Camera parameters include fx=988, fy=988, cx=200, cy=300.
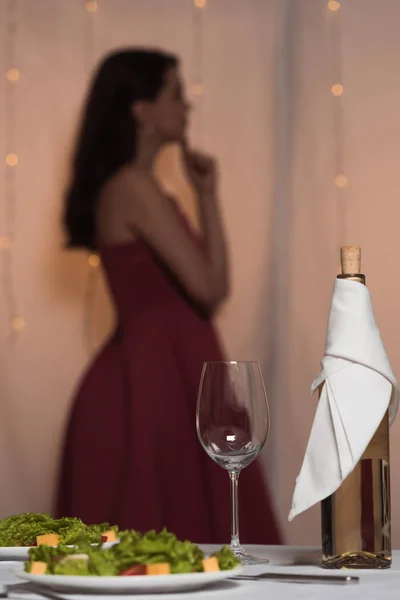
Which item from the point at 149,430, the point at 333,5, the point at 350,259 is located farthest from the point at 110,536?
the point at 333,5

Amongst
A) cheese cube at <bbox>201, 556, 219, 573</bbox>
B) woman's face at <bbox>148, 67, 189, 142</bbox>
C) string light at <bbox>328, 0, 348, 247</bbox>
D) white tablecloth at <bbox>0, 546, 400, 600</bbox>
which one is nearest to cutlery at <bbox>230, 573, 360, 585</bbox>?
white tablecloth at <bbox>0, 546, 400, 600</bbox>

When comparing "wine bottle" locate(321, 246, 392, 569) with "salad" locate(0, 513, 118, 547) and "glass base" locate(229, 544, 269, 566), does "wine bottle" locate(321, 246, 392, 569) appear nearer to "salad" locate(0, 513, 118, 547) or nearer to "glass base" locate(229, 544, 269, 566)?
"glass base" locate(229, 544, 269, 566)

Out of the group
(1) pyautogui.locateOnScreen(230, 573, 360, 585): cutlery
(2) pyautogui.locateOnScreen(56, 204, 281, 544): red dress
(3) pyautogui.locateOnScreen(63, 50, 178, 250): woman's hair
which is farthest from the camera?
(3) pyautogui.locateOnScreen(63, 50, 178, 250): woman's hair

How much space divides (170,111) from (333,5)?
476mm

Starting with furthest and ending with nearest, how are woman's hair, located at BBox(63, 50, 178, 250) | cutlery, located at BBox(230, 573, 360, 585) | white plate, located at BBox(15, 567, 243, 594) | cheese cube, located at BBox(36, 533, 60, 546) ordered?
woman's hair, located at BBox(63, 50, 178, 250), cheese cube, located at BBox(36, 533, 60, 546), cutlery, located at BBox(230, 573, 360, 585), white plate, located at BBox(15, 567, 243, 594)

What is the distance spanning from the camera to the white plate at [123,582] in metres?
0.65

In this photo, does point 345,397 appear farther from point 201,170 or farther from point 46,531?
point 201,170

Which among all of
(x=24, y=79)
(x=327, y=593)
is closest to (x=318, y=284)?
(x=24, y=79)

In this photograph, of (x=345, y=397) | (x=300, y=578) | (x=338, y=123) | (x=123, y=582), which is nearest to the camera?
(x=123, y=582)

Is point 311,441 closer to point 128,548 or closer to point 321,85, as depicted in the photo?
point 128,548

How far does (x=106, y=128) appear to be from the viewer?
2.39m

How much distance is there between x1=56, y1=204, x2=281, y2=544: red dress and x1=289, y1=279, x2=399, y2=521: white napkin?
1.35 m

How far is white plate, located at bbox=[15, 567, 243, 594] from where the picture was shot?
0.65 metres

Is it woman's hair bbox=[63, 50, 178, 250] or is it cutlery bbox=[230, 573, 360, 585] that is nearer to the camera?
cutlery bbox=[230, 573, 360, 585]
